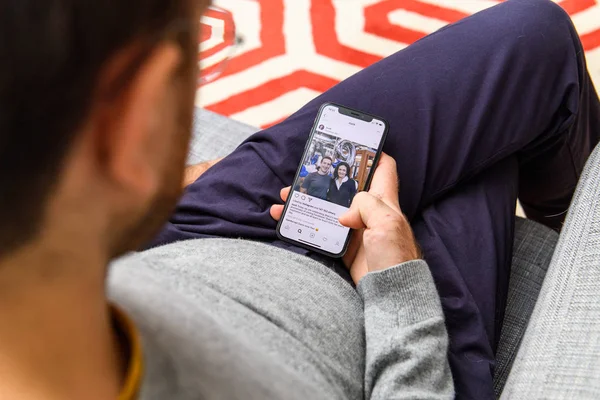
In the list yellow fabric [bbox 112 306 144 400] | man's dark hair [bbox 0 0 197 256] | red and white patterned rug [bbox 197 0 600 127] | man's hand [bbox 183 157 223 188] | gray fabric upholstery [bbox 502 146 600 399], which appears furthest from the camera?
red and white patterned rug [bbox 197 0 600 127]

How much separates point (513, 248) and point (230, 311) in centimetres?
40

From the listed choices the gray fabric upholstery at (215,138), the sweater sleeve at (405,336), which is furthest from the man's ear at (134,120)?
the gray fabric upholstery at (215,138)

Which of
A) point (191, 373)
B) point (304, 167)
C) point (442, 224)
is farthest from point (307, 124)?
point (191, 373)

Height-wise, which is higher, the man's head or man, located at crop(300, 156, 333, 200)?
the man's head

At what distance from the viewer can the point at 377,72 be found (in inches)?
29.2

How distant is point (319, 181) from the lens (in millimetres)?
730

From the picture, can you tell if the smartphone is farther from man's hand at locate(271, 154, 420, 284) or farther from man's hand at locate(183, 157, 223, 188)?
man's hand at locate(183, 157, 223, 188)

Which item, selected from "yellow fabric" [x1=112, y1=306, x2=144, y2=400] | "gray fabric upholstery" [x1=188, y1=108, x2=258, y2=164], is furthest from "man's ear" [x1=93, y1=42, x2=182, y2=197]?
"gray fabric upholstery" [x1=188, y1=108, x2=258, y2=164]

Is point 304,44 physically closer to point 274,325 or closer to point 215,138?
point 215,138

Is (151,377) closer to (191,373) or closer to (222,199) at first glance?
(191,373)

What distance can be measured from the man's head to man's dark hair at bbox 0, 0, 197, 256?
45 centimetres

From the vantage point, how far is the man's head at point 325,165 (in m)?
0.73

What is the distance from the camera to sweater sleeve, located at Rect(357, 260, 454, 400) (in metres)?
0.55

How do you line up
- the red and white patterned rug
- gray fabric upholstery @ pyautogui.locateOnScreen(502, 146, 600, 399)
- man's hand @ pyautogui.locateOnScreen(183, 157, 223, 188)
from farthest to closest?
the red and white patterned rug → man's hand @ pyautogui.locateOnScreen(183, 157, 223, 188) → gray fabric upholstery @ pyautogui.locateOnScreen(502, 146, 600, 399)
